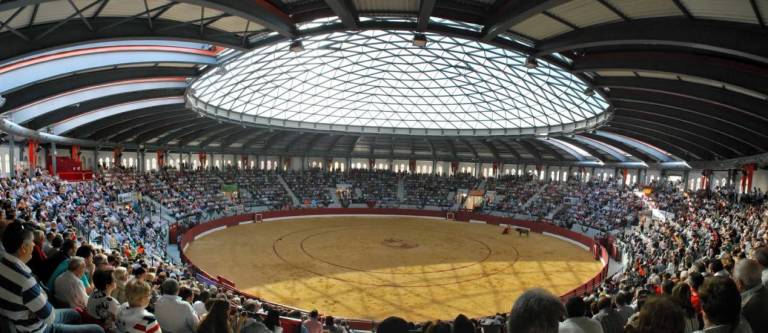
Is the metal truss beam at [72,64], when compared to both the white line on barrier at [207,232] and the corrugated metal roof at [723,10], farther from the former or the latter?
the white line on barrier at [207,232]

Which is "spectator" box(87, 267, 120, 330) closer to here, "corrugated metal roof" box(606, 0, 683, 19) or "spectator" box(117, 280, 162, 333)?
"spectator" box(117, 280, 162, 333)

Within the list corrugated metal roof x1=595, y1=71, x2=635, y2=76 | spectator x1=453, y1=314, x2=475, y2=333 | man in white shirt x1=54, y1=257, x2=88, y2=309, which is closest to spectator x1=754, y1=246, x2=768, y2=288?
spectator x1=453, y1=314, x2=475, y2=333

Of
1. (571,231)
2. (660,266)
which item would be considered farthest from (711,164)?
(660,266)

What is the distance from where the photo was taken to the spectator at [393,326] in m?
4.89

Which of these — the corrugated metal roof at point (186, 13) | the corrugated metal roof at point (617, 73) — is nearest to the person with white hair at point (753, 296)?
the corrugated metal roof at point (186, 13)

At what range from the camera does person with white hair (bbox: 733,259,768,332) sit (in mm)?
5281

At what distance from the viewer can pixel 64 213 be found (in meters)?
26.1

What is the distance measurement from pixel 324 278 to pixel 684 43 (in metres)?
24.6

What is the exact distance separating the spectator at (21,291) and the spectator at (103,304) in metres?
1.44

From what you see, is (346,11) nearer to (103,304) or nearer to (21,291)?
(103,304)

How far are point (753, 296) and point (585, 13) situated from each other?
1288 cm

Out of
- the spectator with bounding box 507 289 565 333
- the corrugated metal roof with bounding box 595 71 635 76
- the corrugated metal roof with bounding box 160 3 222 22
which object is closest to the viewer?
the spectator with bounding box 507 289 565 333

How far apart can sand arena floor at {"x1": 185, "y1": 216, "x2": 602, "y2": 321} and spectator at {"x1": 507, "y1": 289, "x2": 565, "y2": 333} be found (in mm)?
20427

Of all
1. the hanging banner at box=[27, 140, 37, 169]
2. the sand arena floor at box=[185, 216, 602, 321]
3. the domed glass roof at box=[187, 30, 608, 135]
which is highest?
the domed glass roof at box=[187, 30, 608, 135]
